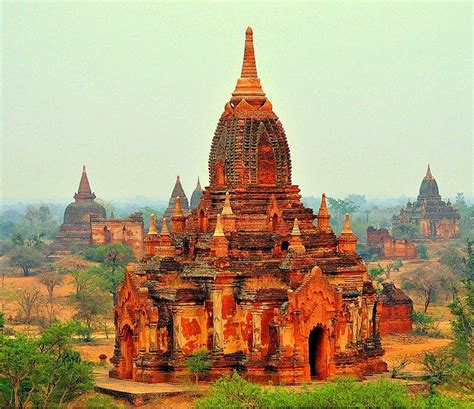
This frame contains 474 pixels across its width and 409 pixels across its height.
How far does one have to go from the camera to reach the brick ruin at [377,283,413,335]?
190 feet

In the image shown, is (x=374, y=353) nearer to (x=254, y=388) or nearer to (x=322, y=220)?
(x=322, y=220)

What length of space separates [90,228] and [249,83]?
190 ft

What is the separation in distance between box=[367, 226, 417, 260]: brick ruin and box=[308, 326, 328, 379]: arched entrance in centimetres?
5956

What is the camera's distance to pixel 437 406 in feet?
113

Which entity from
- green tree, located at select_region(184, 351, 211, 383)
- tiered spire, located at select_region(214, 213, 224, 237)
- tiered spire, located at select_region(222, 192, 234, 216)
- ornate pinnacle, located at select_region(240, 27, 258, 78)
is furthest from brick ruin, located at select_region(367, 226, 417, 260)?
green tree, located at select_region(184, 351, 211, 383)

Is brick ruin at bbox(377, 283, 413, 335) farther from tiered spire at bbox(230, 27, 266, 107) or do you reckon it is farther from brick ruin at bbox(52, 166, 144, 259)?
brick ruin at bbox(52, 166, 144, 259)

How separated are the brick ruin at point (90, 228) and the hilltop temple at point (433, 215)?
2633 cm

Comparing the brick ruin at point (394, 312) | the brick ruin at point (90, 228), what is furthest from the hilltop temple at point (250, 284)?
the brick ruin at point (90, 228)

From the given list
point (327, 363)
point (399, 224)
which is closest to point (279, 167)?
point (327, 363)

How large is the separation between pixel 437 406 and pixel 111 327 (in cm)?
2948

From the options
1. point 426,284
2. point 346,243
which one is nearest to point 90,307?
point 426,284

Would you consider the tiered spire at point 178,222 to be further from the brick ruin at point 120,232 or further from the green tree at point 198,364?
the brick ruin at point 120,232

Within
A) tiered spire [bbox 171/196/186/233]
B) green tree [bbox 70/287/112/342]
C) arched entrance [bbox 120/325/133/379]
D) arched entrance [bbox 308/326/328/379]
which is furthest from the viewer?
green tree [bbox 70/287/112/342]

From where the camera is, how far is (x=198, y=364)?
40.4 m
